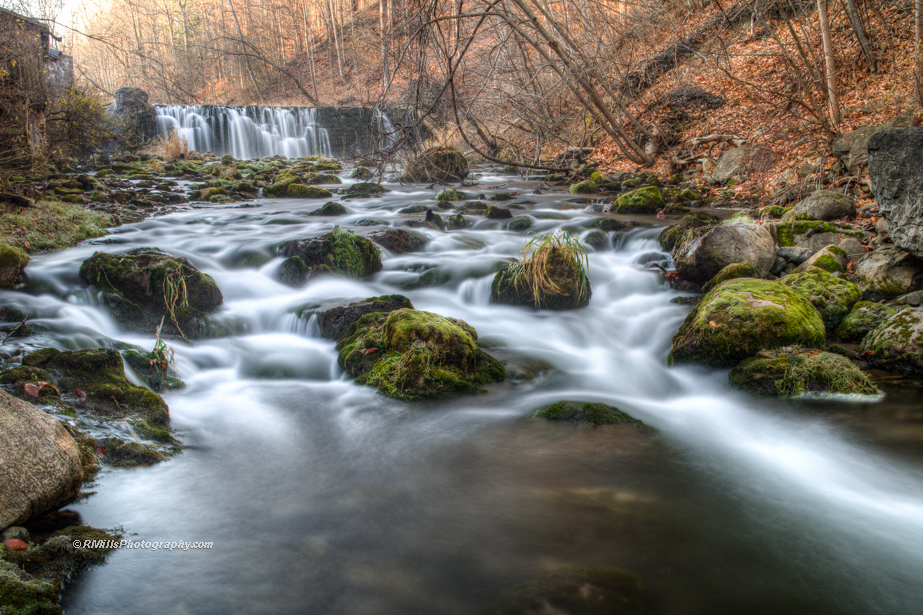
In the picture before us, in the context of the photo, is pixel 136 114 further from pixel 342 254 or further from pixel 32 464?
pixel 32 464

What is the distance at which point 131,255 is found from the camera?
6273 mm

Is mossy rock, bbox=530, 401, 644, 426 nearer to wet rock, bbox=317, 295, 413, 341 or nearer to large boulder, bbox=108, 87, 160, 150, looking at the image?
wet rock, bbox=317, 295, 413, 341

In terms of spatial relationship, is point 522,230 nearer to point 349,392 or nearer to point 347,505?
point 349,392

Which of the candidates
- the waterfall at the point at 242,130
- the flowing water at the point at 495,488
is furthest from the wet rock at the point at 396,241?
the waterfall at the point at 242,130

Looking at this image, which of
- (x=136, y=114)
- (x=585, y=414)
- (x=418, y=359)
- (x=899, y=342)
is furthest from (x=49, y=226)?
(x=136, y=114)

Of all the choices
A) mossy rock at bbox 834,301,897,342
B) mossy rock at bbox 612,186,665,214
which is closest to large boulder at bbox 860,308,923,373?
mossy rock at bbox 834,301,897,342

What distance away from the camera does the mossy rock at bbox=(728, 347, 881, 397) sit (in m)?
4.39

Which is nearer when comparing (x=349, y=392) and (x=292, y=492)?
(x=292, y=492)

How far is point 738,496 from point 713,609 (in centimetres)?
115

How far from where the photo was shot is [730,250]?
6590 mm

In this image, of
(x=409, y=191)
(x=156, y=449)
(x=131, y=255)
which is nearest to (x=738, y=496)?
(x=156, y=449)

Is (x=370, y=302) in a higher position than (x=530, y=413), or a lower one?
higher

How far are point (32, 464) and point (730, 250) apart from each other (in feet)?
22.3

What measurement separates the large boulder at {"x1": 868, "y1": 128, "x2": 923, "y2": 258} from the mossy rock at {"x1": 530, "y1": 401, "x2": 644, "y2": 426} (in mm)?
4015
